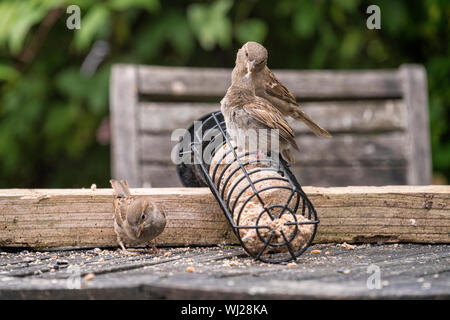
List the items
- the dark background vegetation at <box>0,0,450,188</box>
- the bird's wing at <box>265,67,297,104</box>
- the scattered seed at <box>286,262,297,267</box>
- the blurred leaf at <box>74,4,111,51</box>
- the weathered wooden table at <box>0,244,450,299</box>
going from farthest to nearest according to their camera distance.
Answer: the dark background vegetation at <box>0,0,450,188</box>, the blurred leaf at <box>74,4,111,51</box>, the bird's wing at <box>265,67,297,104</box>, the scattered seed at <box>286,262,297,267</box>, the weathered wooden table at <box>0,244,450,299</box>

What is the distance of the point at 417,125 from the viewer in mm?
4797

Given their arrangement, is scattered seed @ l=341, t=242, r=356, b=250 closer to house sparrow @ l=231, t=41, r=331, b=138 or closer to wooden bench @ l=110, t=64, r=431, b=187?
house sparrow @ l=231, t=41, r=331, b=138

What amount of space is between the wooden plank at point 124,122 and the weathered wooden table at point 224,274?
1.87 metres

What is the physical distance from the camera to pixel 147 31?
541cm

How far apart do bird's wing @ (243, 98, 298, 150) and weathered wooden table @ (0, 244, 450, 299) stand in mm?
585

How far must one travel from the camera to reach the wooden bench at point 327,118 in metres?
4.69

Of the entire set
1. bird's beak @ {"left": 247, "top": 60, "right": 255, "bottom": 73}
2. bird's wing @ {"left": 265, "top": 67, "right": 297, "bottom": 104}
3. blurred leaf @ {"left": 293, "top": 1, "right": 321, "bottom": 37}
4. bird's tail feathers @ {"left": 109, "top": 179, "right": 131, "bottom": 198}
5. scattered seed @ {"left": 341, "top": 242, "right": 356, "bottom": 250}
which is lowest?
scattered seed @ {"left": 341, "top": 242, "right": 356, "bottom": 250}

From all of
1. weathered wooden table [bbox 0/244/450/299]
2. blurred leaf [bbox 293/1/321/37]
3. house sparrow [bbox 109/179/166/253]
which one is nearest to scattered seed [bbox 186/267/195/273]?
weathered wooden table [bbox 0/244/450/299]

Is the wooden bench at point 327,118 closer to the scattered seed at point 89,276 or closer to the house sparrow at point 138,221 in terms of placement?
the house sparrow at point 138,221

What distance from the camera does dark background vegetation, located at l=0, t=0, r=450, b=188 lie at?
17.3 ft

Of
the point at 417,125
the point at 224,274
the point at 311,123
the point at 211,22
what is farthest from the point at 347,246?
the point at 211,22

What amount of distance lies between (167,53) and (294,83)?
5.12 ft
